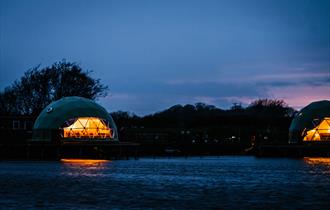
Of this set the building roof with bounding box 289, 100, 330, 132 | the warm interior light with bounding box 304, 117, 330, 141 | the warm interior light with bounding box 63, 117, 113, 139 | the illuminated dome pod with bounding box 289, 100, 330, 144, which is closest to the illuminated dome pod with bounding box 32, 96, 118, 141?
the warm interior light with bounding box 63, 117, 113, 139

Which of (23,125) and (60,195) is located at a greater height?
(23,125)

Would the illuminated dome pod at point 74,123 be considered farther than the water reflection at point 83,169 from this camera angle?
Yes

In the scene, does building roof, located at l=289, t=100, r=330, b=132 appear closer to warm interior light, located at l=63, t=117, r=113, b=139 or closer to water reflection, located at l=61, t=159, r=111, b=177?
warm interior light, located at l=63, t=117, r=113, b=139

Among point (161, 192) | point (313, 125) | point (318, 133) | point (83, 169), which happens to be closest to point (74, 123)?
point (313, 125)

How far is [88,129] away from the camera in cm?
10769

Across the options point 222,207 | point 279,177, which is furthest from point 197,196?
point 279,177

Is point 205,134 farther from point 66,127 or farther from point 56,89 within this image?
point 66,127

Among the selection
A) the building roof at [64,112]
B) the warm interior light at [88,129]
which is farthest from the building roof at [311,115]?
the building roof at [64,112]

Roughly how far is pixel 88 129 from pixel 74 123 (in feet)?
8.17

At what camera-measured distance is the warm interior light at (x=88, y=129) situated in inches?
4161

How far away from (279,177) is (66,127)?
52070 mm

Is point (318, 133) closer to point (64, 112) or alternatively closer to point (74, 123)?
point (74, 123)

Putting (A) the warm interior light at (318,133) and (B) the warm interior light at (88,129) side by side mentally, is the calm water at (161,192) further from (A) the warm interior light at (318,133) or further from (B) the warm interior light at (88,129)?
(A) the warm interior light at (318,133)

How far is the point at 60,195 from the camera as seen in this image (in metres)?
41.2
